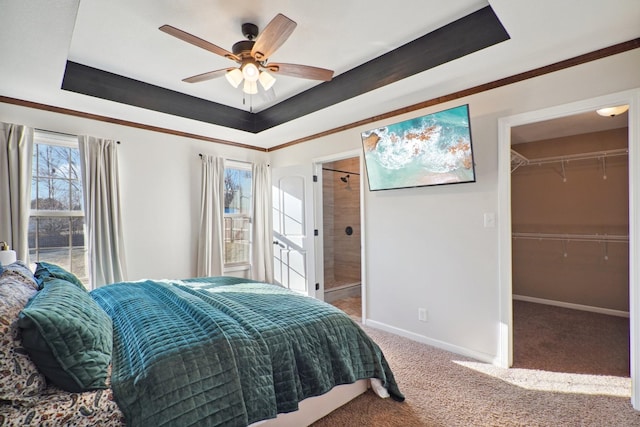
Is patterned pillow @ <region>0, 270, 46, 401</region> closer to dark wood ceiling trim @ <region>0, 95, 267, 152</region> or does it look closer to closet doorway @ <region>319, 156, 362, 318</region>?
dark wood ceiling trim @ <region>0, 95, 267, 152</region>

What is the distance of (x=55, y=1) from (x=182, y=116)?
5.84ft

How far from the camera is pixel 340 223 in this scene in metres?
5.51

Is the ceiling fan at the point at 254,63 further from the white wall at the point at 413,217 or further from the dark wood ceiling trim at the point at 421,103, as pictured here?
the white wall at the point at 413,217

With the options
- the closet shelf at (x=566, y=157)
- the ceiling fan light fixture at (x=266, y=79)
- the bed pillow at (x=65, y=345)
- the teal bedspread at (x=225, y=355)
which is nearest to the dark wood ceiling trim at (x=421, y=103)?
the closet shelf at (x=566, y=157)

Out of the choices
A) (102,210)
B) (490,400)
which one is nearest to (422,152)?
(490,400)

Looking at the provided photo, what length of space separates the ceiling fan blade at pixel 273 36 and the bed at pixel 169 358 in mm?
1671

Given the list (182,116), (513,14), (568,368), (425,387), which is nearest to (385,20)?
(513,14)

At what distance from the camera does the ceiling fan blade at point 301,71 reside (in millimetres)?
2209

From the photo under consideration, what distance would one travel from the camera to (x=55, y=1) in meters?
1.63

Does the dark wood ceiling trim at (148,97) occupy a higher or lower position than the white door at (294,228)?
higher

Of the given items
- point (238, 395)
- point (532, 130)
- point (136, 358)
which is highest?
point (532, 130)

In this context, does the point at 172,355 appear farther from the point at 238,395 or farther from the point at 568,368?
the point at 568,368

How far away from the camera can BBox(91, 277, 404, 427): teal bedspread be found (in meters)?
1.21

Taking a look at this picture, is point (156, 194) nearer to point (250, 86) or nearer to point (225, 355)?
point (250, 86)
